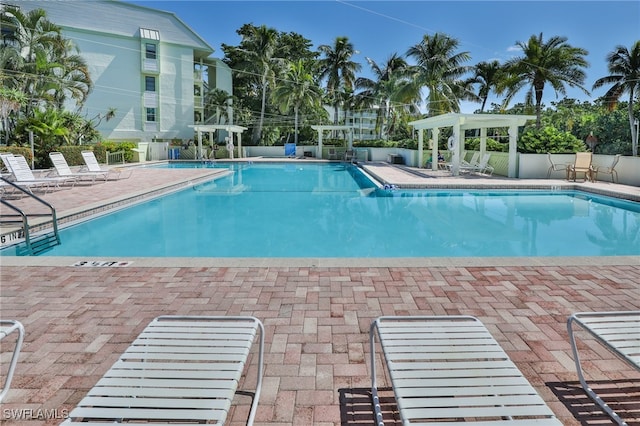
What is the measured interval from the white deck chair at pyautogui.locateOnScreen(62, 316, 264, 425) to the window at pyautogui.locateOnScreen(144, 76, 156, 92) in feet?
105

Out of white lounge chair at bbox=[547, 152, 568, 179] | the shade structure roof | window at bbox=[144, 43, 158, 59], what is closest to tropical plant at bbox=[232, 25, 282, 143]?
window at bbox=[144, 43, 158, 59]

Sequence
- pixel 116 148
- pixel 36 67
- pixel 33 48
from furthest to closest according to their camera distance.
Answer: pixel 116 148, pixel 33 48, pixel 36 67

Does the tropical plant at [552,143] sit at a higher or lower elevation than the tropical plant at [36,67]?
lower

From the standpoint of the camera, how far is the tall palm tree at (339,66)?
33.9 metres

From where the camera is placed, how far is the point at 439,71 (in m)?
25.5

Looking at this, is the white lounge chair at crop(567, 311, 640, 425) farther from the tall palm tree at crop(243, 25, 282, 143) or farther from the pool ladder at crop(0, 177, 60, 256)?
the tall palm tree at crop(243, 25, 282, 143)

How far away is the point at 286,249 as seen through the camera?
7.21 meters

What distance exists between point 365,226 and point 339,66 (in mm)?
27760

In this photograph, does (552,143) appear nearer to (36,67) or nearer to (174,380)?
(174,380)

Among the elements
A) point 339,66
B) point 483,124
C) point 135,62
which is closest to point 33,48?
point 135,62

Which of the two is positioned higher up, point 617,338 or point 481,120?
point 481,120

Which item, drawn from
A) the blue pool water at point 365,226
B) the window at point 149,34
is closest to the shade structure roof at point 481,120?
the blue pool water at point 365,226

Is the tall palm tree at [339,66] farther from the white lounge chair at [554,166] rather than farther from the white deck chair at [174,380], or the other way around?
the white deck chair at [174,380]

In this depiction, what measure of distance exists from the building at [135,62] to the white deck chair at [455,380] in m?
31.6
